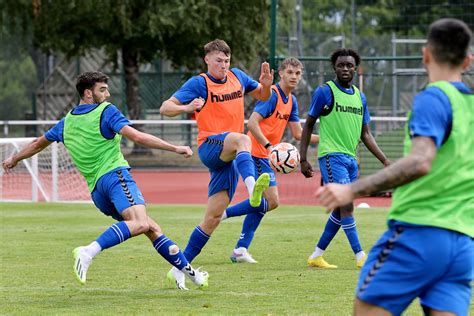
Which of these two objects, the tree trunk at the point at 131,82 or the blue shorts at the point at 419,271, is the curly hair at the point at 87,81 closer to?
the blue shorts at the point at 419,271

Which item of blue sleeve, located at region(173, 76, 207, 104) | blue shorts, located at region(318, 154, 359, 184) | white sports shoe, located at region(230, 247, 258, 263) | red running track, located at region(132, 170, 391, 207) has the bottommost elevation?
red running track, located at region(132, 170, 391, 207)

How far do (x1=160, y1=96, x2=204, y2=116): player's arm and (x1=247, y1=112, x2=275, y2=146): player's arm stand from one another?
1.48 m

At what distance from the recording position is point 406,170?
4672mm

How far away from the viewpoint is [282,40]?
35.3 metres

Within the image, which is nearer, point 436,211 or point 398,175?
point 398,175

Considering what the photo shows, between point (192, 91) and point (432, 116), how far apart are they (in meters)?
5.49

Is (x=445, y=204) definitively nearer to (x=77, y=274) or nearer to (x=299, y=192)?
(x=77, y=274)

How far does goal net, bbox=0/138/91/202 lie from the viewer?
20.6 metres

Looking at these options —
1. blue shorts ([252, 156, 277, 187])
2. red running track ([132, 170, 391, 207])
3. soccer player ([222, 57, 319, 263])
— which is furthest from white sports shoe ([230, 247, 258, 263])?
red running track ([132, 170, 391, 207])

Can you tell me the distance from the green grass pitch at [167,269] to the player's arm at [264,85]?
175 cm

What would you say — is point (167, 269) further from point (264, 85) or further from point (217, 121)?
point (264, 85)

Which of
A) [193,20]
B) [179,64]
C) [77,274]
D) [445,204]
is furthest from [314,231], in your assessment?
[179,64]

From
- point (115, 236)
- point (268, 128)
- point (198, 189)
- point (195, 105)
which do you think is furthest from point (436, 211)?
point (198, 189)

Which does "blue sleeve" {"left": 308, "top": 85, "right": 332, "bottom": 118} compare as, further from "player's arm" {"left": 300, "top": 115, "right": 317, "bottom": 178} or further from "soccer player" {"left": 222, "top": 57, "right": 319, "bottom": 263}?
"soccer player" {"left": 222, "top": 57, "right": 319, "bottom": 263}
